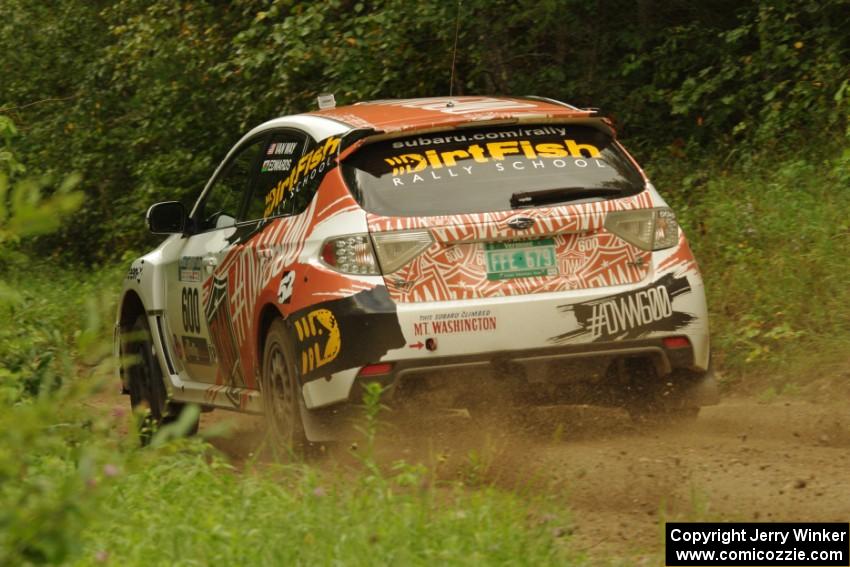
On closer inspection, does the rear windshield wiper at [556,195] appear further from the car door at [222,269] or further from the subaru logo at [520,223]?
the car door at [222,269]

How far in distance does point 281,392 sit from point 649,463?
183cm

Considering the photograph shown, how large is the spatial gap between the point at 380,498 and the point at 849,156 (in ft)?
21.2

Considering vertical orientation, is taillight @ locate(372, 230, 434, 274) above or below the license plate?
above

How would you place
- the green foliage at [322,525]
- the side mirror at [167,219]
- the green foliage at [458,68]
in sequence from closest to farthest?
the green foliage at [322,525]
the side mirror at [167,219]
the green foliage at [458,68]

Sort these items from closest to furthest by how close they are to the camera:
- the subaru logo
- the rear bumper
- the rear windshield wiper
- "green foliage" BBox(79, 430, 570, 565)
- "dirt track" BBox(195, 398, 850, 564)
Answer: "green foliage" BBox(79, 430, 570, 565) → "dirt track" BBox(195, 398, 850, 564) → the rear bumper → the subaru logo → the rear windshield wiper

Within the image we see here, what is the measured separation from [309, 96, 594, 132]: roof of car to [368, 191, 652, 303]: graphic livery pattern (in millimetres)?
558

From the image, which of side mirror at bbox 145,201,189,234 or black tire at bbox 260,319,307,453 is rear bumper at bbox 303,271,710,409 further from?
side mirror at bbox 145,201,189,234

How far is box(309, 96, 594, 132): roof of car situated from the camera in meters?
7.05

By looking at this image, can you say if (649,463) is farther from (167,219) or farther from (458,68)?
(458,68)

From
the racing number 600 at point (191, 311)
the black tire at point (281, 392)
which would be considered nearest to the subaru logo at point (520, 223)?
the black tire at point (281, 392)

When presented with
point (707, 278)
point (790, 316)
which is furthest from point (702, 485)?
point (707, 278)

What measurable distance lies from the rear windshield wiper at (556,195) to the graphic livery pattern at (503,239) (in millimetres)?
66

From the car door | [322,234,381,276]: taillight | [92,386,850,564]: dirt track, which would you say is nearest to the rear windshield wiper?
[322,234,381,276]: taillight

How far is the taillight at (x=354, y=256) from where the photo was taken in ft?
21.8
